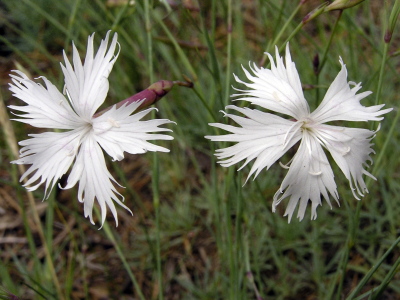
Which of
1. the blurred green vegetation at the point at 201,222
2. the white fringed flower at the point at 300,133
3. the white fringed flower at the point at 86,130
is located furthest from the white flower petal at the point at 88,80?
the blurred green vegetation at the point at 201,222

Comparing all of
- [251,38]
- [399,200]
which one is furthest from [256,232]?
[251,38]

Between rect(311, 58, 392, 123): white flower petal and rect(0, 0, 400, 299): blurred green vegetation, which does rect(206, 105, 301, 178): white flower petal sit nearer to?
rect(311, 58, 392, 123): white flower petal

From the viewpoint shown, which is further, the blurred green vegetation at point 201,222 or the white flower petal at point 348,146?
the blurred green vegetation at point 201,222

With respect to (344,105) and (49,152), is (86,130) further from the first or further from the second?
(344,105)

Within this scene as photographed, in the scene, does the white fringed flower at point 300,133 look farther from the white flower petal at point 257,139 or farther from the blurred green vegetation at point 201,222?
the blurred green vegetation at point 201,222

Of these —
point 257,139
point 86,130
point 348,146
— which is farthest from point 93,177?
point 348,146

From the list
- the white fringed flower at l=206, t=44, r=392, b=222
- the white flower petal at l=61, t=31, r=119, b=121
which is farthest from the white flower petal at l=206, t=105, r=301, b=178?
the white flower petal at l=61, t=31, r=119, b=121

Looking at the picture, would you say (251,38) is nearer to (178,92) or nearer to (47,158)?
(178,92)
